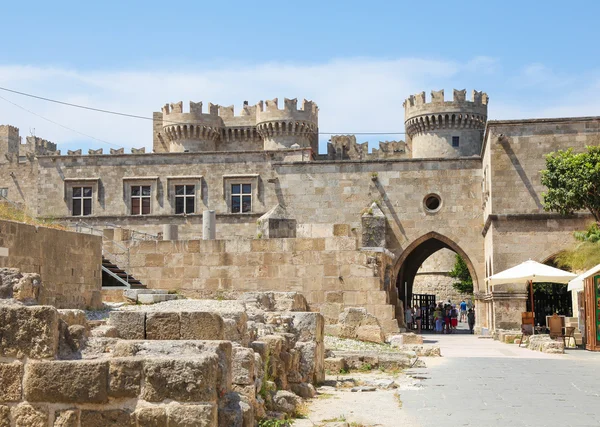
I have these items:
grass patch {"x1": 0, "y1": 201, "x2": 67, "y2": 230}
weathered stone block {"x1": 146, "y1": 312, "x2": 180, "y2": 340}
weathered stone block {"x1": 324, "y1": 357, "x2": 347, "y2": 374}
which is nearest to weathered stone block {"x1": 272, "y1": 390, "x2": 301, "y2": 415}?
weathered stone block {"x1": 146, "y1": 312, "x2": 180, "y2": 340}

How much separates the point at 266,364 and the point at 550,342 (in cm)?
1080

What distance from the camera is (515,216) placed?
28531 mm

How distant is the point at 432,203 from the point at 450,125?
1556cm

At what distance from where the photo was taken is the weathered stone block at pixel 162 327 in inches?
271

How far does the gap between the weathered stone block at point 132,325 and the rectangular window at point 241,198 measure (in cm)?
2871

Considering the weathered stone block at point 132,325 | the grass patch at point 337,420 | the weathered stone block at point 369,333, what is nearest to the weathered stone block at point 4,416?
the weathered stone block at point 132,325

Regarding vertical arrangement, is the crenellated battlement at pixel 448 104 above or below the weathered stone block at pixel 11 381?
above

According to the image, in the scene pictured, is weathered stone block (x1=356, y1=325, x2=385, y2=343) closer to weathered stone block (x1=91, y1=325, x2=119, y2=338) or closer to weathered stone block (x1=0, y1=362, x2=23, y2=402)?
weathered stone block (x1=91, y1=325, x2=119, y2=338)

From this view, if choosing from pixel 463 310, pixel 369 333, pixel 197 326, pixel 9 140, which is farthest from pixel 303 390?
pixel 9 140

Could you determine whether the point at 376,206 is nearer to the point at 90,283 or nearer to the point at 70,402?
the point at 90,283

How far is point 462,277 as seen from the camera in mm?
52812

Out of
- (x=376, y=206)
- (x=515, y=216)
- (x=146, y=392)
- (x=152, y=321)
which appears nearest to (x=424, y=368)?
(x=152, y=321)

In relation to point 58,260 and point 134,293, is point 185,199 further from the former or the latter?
point 58,260

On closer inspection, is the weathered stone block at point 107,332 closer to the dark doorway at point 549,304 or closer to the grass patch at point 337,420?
the grass patch at point 337,420
